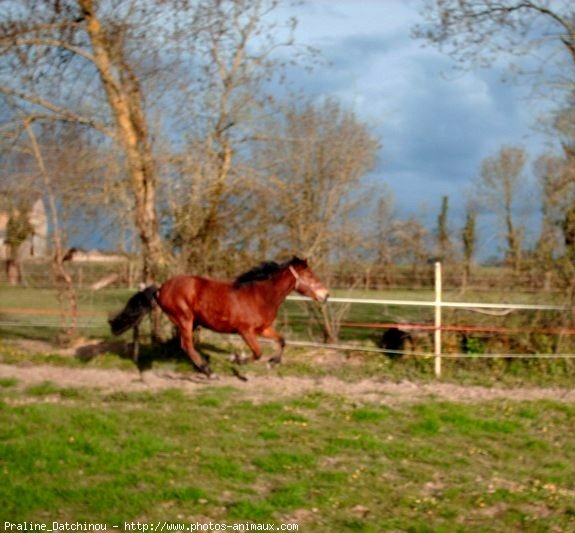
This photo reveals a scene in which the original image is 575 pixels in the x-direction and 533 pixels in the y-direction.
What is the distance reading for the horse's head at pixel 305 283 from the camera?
33.3 feet

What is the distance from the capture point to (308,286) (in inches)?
401

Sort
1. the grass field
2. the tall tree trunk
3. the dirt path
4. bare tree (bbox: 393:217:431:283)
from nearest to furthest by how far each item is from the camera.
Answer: the grass field, the dirt path, the tall tree trunk, bare tree (bbox: 393:217:431:283)

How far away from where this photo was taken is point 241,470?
6078 millimetres

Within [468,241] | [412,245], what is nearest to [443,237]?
[468,241]

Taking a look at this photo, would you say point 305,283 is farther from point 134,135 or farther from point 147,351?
point 134,135

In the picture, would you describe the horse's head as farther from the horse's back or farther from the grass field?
the grass field

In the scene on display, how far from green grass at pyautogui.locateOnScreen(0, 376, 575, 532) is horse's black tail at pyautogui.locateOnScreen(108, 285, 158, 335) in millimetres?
1653

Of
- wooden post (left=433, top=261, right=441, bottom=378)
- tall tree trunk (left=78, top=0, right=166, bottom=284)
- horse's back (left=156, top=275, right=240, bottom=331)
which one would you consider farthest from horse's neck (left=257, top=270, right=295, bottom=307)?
tall tree trunk (left=78, top=0, right=166, bottom=284)

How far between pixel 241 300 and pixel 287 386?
134cm

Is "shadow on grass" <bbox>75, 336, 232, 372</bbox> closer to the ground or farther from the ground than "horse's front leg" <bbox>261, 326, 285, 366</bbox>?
closer to the ground

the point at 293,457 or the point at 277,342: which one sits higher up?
the point at 277,342

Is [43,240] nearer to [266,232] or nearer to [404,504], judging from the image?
[266,232]

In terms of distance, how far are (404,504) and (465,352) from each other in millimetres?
6263

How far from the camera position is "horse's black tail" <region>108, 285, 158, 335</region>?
10.6 metres
